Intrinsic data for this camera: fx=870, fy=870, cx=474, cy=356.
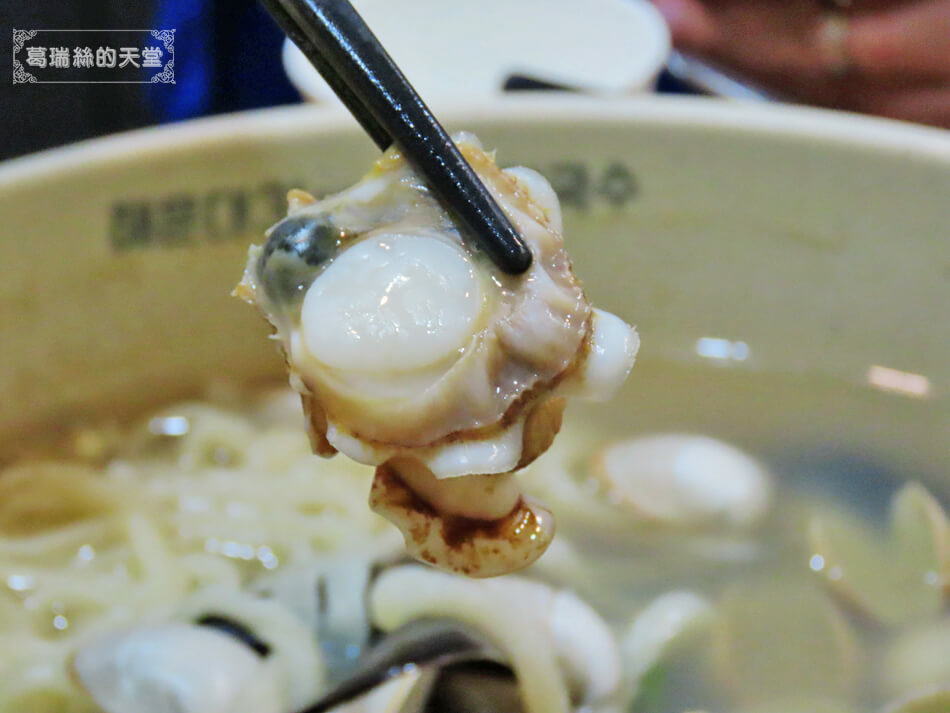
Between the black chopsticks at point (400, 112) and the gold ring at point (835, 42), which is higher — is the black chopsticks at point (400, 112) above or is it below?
above

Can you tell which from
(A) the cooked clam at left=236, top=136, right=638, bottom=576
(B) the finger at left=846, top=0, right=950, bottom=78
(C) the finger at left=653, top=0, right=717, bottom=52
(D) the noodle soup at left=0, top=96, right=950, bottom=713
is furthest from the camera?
(C) the finger at left=653, top=0, right=717, bottom=52

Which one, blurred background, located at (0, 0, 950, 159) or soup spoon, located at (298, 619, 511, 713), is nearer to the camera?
soup spoon, located at (298, 619, 511, 713)

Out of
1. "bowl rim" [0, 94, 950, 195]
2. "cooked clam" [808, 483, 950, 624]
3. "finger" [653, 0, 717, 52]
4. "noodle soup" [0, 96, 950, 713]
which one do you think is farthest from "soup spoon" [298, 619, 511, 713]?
"finger" [653, 0, 717, 52]

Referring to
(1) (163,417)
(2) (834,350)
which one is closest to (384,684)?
(1) (163,417)

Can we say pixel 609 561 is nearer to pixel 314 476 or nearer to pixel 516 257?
pixel 314 476

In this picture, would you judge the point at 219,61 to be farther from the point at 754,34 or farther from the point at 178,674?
the point at 754,34

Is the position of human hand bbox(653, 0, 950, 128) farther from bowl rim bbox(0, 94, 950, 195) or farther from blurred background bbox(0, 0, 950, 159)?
bowl rim bbox(0, 94, 950, 195)

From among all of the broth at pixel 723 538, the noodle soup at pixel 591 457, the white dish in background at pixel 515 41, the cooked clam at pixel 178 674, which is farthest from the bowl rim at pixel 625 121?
the cooked clam at pixel 178 674

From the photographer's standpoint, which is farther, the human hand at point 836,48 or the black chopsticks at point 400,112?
the human hand at point 836,48

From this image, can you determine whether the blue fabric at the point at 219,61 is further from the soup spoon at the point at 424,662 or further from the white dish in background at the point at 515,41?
the soup spoon at the point at 424,662
